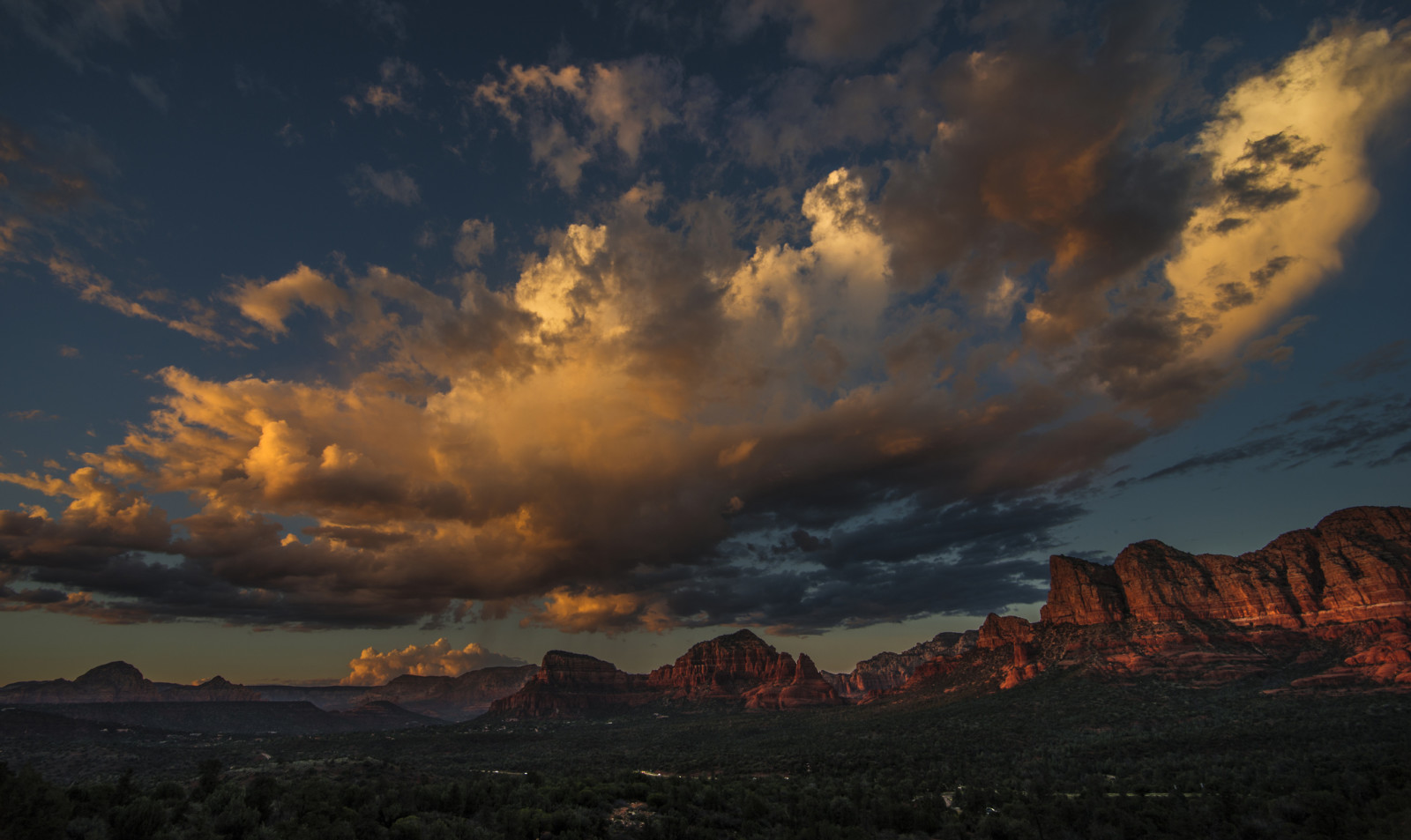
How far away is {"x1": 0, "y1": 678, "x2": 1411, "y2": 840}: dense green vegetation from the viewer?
903 inches

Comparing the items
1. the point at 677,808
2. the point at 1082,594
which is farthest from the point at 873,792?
the point at 1082,594

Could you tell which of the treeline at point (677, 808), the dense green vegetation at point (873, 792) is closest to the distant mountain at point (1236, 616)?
the dense green vegetation at point (873, 792)

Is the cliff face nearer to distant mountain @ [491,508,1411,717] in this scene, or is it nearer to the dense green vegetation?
distant mountain @ [491,508,1411,717]

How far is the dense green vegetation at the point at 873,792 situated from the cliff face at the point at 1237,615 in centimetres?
3222

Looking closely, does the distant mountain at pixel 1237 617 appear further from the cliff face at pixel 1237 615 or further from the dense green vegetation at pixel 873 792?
the dense green vegetation at pixel 873 792

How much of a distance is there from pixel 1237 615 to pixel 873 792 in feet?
473

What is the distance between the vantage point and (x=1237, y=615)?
13088cm

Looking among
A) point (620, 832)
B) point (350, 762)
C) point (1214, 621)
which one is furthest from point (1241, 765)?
point (1214, 621)

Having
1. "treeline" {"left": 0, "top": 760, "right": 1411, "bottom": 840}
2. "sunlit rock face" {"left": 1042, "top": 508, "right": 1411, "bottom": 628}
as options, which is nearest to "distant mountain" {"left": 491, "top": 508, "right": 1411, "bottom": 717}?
"sunlit rock face" {"left": 1042, "top": 508, "right": 1411, "bottom": 628}

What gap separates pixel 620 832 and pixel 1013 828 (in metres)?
20.2

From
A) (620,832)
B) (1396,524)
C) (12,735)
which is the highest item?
(1396,524)

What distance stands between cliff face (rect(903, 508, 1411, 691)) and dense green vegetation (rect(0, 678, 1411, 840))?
32.2 metres

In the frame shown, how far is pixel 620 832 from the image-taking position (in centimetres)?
2739

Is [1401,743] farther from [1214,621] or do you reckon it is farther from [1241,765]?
[1214,621]
